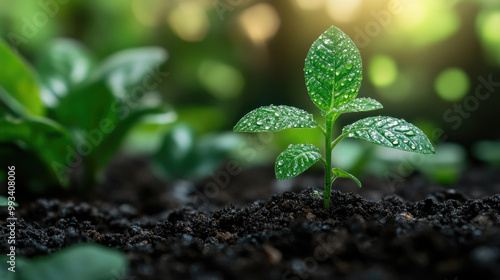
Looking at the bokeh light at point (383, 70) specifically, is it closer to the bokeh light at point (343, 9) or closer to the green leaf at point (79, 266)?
the bokeh light at point (343, 9)

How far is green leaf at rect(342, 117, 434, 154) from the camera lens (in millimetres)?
1126

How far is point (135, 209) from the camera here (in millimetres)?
2055

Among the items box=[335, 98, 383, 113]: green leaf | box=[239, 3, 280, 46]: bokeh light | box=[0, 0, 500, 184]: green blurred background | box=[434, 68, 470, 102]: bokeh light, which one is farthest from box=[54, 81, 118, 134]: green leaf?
box=[434, 68, 470, 102]: bokeh light

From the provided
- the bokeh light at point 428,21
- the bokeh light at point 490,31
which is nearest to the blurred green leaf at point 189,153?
the bokeh light at point 428,21

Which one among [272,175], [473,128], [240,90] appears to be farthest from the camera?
[240,90]

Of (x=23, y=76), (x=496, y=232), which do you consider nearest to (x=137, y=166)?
(x=23, y=76)

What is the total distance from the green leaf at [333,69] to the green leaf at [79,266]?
2.20ft

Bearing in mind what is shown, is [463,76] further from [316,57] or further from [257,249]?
[257,249]

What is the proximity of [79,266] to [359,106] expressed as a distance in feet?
2.53

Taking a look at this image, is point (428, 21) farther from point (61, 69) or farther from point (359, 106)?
point (61, 69)

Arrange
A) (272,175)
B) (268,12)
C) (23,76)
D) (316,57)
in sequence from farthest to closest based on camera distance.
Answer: (268,12) → (272,175) → (23,76) → (316,57)

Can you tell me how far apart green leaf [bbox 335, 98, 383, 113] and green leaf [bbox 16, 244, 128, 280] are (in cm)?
68

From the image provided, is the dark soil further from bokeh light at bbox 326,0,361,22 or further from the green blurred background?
bokeh light at bbox 326,0,361,22

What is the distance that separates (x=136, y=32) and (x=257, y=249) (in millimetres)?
3463
